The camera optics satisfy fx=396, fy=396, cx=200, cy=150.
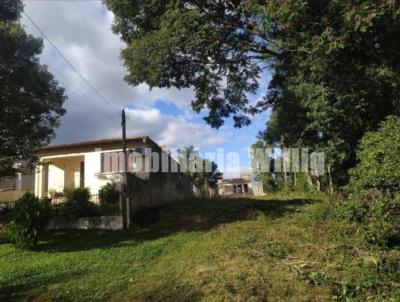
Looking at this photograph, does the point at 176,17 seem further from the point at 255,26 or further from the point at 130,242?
the point at 130,242

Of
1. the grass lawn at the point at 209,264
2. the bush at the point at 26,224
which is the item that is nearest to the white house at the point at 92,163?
the grass lawn at the point at 209,264

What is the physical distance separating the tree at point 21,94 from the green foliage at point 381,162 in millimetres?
9187

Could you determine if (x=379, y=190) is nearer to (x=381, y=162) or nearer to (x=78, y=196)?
(x=381, y=162)

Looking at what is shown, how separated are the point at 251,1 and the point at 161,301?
7262mm

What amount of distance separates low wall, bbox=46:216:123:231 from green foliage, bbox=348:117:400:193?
7475mm

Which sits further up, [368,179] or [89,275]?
[368,179]

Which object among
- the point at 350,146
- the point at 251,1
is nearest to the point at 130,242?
the point at 251,1

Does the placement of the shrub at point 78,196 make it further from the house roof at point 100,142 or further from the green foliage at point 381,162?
the green foliage at point 381,162

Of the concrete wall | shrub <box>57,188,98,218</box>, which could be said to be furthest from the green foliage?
shrub <box>57,188,98,218</box>

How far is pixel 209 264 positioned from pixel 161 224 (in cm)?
492

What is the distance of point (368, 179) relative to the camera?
8680mm

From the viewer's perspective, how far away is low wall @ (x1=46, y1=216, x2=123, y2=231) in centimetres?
1305

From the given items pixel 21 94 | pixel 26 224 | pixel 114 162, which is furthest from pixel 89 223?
pixel 114 162

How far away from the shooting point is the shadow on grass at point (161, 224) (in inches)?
450
